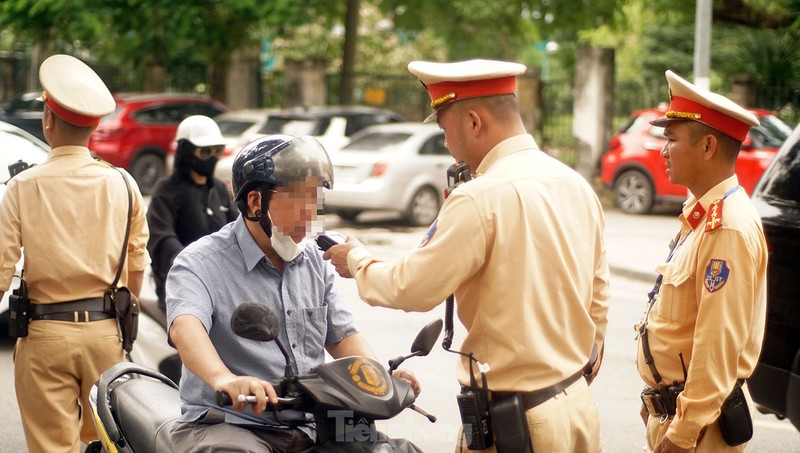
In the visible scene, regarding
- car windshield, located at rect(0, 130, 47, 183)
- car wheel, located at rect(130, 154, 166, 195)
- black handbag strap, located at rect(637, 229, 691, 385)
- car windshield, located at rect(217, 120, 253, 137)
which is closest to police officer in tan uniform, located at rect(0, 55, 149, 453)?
black handbag strap, located at rect(637, 229, 691, 385)

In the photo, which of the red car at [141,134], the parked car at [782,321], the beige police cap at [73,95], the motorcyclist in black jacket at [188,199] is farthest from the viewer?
the red car at [141,134]

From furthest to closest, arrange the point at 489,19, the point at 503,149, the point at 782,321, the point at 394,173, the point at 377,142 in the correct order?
the point at 489,19 < the point at 377,142 < the point at 394,173 < the point at 782,321 < the point at 503,149

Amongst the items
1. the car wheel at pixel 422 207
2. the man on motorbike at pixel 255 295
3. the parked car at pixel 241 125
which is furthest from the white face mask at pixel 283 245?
the parked car at pixel 241 125

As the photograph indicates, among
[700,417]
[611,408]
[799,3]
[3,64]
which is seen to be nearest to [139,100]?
[3,64]

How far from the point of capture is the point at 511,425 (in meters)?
3.19

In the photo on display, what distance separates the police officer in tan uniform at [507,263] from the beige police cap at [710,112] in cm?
59

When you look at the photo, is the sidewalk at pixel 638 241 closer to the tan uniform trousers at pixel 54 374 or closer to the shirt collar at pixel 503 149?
the tan uniform trousers at pixel 54 374

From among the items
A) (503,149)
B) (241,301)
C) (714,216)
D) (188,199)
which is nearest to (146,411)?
(241,301)

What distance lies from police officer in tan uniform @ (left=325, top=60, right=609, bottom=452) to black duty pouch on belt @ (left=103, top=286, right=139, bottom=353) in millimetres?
1716

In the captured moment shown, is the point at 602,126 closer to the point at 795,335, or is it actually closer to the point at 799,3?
the point at 799,3

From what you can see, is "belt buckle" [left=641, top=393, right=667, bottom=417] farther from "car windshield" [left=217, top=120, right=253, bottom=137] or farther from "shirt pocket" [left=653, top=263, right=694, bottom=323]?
"car windshield" [left=217, top=120, right=253, bottom=137]

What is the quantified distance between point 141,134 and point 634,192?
27.9ft

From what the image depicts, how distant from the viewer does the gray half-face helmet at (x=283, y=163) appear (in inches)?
130

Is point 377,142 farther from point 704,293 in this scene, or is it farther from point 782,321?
point 704,293
